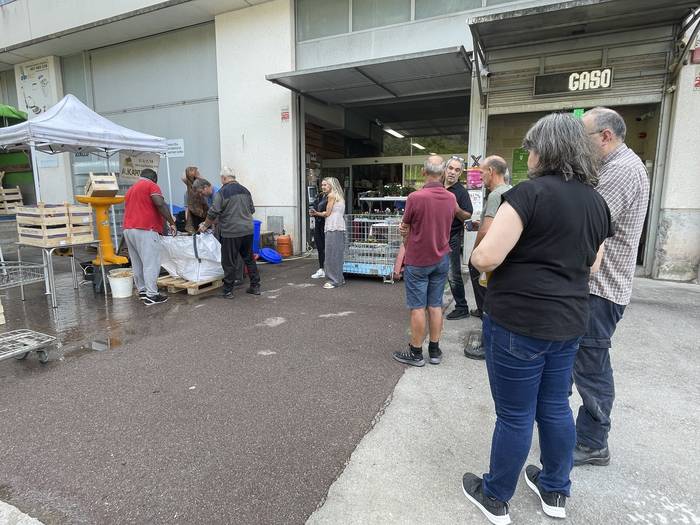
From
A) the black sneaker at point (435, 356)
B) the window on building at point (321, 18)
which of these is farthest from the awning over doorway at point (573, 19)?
the black sneaker at point (435, 356)

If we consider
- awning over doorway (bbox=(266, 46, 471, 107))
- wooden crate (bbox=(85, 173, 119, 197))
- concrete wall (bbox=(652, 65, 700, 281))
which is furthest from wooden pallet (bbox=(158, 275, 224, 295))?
concrete wall (bbox=(652, 65, 700, 281))

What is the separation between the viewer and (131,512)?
204 centimetres

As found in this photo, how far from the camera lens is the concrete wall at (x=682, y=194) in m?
6.25

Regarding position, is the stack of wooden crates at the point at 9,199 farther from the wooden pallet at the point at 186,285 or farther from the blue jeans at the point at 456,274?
the blue jeans at the point at 456,274

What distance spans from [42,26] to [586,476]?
1491 centimetres

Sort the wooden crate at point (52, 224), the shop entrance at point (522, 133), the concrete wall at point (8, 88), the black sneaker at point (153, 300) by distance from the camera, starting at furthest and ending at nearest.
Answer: the concrete wall at point (8, 88)
the shop entrance at point (522, 133)
the black sneaker at point (153, 300)
the wooden crate at point (52, 224)

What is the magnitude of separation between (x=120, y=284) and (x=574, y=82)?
769cm

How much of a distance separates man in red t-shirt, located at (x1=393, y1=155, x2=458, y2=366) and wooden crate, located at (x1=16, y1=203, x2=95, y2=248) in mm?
4745

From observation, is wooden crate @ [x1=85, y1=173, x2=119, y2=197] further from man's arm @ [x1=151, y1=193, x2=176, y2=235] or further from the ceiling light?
the ceiling light

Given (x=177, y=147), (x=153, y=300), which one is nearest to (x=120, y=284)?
(x=153, y=300)

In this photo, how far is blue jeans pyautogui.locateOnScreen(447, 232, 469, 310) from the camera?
16.0 ft

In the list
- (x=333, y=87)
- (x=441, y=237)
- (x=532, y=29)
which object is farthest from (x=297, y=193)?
(x=441, y=237)

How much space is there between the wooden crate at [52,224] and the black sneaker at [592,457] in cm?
619

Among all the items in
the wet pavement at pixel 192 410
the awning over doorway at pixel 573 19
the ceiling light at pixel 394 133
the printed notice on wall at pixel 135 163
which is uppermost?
the awning over doorway at pixel 573 19
